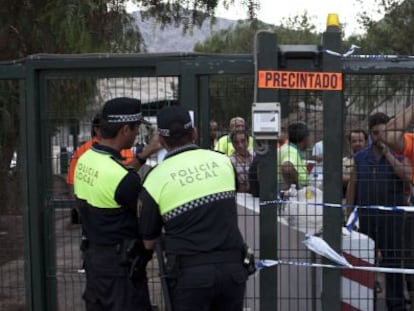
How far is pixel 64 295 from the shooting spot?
5.48 meters

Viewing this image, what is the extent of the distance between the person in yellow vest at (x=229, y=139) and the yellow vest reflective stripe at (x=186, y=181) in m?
0.93

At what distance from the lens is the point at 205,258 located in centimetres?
383

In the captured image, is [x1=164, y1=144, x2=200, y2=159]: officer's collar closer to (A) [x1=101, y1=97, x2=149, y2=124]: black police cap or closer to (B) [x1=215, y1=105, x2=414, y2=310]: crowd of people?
(A) [x1=101, y1=97, x2=149, y2=124]: black police cap

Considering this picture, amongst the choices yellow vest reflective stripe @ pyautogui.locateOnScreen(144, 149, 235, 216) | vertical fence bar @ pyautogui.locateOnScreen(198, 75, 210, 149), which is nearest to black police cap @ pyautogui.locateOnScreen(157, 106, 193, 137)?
yellow vest reflective stripe @ pyautogui.locateOnScreen(144, 149, 235, 216)

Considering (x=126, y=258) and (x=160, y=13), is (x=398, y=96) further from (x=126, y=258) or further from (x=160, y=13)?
(x=160, y=13)

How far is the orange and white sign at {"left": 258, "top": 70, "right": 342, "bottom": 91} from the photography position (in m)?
4.48

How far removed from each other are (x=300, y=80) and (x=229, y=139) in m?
0.78

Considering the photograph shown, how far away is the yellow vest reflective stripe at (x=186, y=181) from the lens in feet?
12.5

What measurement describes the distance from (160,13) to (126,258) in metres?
4.08

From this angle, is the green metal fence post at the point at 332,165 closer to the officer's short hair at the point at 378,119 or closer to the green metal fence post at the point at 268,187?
the green metal fence post at the point at 268,187

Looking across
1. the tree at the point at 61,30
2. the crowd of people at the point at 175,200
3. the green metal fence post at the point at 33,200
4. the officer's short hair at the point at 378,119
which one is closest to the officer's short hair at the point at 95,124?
the crowd of people at the point at 175,200

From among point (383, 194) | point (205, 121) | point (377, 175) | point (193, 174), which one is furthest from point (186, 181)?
point (383, 194)

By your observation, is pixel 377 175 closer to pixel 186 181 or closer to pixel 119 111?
pixel 186 181

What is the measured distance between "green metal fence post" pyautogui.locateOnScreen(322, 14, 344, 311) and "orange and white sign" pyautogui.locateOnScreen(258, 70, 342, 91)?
4 centimetres
